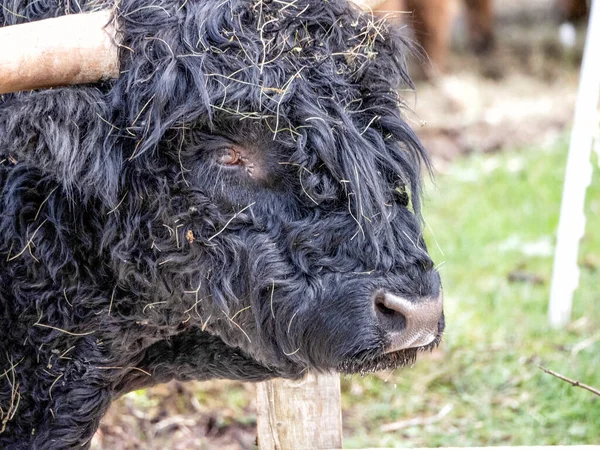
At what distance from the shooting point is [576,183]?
17.9 ft

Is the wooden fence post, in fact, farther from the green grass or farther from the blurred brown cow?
the blurred brown cow

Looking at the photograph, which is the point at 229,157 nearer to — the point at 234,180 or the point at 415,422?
the point at 234,180

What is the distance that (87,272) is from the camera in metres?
2.87

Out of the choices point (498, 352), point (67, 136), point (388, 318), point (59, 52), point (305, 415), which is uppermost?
point (59, 52)

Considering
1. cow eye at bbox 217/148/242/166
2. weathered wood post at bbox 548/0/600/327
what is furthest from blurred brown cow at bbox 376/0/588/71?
cow eye at bbox 217/148/242/166

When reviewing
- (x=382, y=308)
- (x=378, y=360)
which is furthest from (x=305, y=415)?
(x=382, y=308)

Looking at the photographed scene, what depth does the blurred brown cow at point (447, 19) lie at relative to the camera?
1115cm

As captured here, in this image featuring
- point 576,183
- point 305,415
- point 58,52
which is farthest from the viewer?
point 576,183

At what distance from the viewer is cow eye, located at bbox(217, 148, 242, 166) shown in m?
2.63

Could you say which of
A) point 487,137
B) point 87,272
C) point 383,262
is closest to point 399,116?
point 383,262

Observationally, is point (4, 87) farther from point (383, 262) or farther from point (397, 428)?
point (397, 428)

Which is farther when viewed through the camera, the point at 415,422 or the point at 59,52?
the point at 415,422

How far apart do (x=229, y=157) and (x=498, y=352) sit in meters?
3.24

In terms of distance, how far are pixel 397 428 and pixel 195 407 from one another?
118 centimetres
